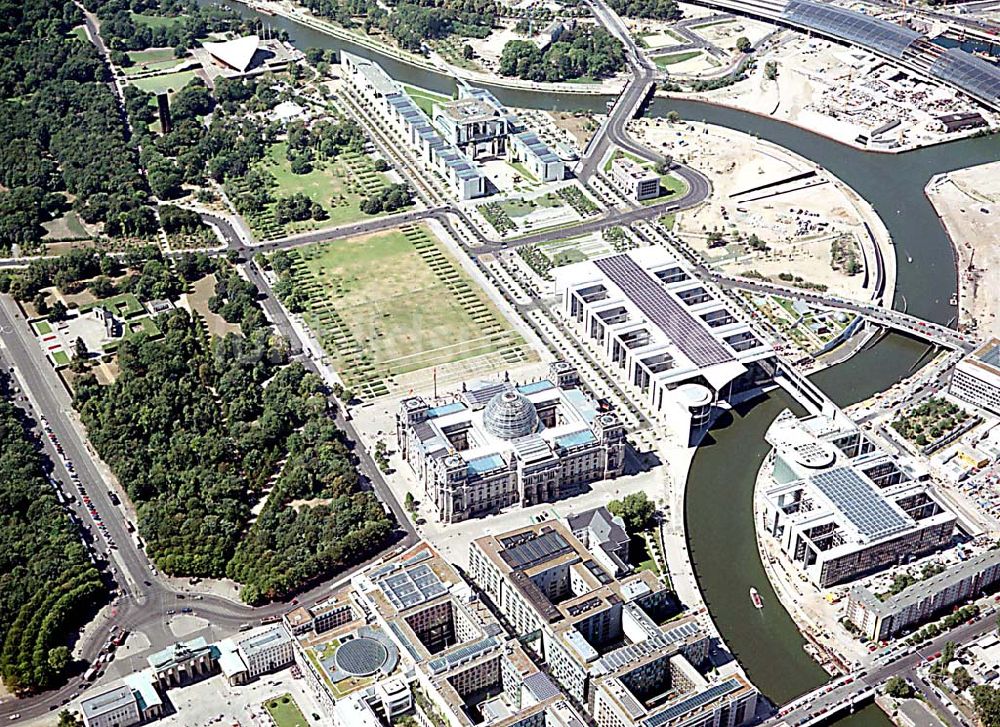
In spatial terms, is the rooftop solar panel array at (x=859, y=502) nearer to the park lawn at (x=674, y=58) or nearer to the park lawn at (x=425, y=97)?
the park lawn at (x=425, y=97)

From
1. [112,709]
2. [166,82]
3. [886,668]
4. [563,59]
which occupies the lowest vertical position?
[166,82]

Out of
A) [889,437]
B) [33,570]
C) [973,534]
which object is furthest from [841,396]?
[33,570]

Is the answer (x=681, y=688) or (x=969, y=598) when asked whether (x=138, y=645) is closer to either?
(x=681, y=688)

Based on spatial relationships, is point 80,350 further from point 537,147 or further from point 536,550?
point 537,147

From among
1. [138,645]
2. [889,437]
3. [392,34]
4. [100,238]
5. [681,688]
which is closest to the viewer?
[681,688]

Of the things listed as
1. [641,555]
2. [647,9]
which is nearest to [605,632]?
[641,555]

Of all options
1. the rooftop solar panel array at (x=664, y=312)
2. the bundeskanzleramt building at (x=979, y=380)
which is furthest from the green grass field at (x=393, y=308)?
the bundeskanzleramt building at (x=979, y=380)
